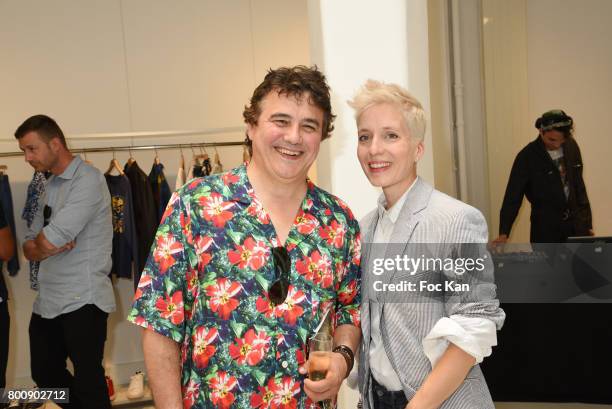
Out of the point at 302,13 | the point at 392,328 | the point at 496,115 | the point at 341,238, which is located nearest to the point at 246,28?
the point at 302,13

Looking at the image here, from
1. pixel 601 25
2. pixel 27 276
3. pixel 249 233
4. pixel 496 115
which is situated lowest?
pixel 27 276

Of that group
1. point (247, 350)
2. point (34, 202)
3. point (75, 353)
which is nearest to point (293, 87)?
point (247, 350)

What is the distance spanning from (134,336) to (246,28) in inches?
105

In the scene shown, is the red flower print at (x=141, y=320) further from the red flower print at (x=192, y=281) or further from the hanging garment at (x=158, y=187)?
the hanging garment at (x=158, y=187)

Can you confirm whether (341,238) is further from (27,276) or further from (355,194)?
(27,276)

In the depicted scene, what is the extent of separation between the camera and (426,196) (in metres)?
1.39

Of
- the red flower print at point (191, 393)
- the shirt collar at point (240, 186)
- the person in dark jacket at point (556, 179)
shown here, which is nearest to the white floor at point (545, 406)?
the person in dark jacket at point (556, 179)

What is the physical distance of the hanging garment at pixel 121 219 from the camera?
3.53 meters

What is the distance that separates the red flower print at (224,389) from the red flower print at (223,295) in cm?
15

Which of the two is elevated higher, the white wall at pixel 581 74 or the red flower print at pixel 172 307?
the white wall at pixel 581 74

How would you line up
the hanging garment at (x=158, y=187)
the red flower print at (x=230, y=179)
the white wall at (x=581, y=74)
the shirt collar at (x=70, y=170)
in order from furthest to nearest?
the white wall at (x=581, y=74) → the hanging garment at (x=158, y=187) → the shirt collar at (x=70, y=170) → the red flower print at (x=230, y=179)

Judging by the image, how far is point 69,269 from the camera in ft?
9.63

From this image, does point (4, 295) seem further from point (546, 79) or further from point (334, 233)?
point (546, 79)

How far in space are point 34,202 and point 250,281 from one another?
2619 mm
